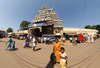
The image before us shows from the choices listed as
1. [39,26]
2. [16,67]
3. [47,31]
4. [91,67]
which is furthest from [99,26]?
[16,67]

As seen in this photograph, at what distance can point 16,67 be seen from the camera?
117 inches

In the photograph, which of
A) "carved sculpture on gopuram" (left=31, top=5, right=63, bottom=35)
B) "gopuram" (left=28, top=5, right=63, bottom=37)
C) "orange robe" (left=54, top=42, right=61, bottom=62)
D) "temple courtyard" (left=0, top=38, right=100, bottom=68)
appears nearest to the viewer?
"temple courtyard" (left=0, top=38, right=100, bottom=68)

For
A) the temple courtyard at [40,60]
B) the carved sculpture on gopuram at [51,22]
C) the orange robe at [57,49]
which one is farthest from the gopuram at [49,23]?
the orange robe at [57,49]

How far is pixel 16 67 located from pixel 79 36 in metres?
14.5

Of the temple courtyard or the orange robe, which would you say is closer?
the temple courtyard

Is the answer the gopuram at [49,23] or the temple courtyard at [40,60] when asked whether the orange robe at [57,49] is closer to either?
the temple courtyard at [40,60]

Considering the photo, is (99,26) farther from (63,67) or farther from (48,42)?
(63,67)

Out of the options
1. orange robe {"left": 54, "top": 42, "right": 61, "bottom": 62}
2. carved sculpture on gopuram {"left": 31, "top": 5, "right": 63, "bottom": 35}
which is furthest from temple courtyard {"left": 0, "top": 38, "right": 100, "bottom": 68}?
carved sculpture on gopuram {"left": 31, "top": 5, "right": 63, "bottom": 35}

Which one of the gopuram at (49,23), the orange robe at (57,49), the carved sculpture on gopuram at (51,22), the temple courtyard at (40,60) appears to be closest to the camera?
the temple courtyard at (40,60)

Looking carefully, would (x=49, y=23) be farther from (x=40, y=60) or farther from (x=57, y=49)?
(x=57, y=49)

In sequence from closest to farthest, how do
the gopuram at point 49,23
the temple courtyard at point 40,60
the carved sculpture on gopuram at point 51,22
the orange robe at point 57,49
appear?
1. the temple courtyard at point 40,60
2. the orange robe at point 57,49
3. the gopuram at point 49,23
4. the carved sculpture on gopuram at point 51,22

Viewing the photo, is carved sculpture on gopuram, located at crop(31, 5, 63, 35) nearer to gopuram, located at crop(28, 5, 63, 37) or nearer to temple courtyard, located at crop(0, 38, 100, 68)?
gopuram, located at crop(28, 5, 63, 37)

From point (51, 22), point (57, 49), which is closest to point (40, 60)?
point (57, 49)

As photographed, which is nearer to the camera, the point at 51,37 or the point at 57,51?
the point at 57,51
